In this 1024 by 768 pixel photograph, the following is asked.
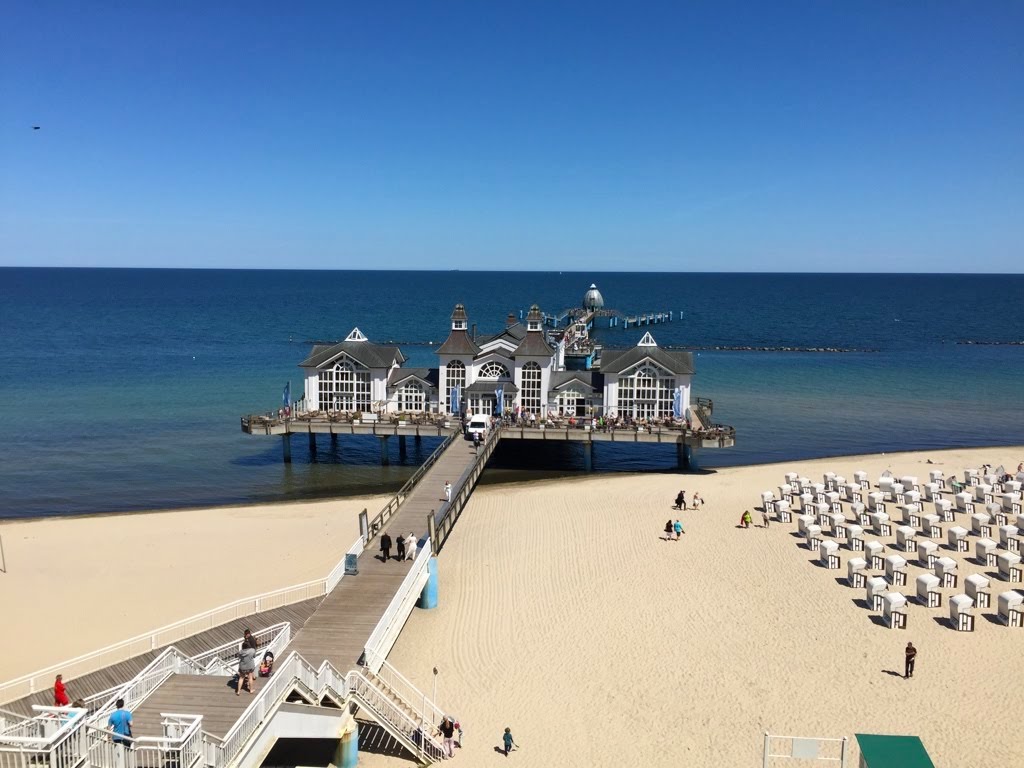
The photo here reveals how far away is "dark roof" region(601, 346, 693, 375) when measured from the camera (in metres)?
39.5

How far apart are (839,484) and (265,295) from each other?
168983mm

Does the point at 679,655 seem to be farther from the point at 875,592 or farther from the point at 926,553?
the point at 926,553

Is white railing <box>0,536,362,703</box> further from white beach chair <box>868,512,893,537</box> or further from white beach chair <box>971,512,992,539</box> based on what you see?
white beach chair <box>971,512,992,539</box>

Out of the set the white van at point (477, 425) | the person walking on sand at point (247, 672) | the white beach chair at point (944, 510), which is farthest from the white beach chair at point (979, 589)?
the white van at point (477, 425)

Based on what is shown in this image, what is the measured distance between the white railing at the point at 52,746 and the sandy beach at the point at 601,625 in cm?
551

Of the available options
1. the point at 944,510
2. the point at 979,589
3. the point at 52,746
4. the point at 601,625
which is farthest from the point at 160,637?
the point at 944,510

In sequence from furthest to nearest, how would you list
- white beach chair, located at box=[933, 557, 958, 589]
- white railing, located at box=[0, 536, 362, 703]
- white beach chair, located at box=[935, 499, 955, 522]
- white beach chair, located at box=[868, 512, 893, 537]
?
white beach chair, located at box=[935, 499, 955, 522] → white beach chair, located at box=[868, 512, 893, 537] → white beach chair, located at box=[933, 557, 958, 589] → white railing, located at box=[0, 536, 362, 703]

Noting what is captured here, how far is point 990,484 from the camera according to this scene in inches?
1288

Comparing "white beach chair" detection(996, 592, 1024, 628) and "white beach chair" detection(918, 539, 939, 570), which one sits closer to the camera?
"white beach chair" detection(996, 592, 1024, 628)

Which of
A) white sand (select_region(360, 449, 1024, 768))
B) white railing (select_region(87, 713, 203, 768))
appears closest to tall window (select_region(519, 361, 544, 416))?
white sand (select_region(360, 449, 1024, 768))

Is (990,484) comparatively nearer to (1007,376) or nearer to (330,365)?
(330,365)

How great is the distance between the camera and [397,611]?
19.0 m

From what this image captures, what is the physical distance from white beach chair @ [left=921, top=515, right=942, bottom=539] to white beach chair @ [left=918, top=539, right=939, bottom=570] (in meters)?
3.03

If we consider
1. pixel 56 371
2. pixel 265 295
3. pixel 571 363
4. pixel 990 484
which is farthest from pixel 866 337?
pixel 265 295
